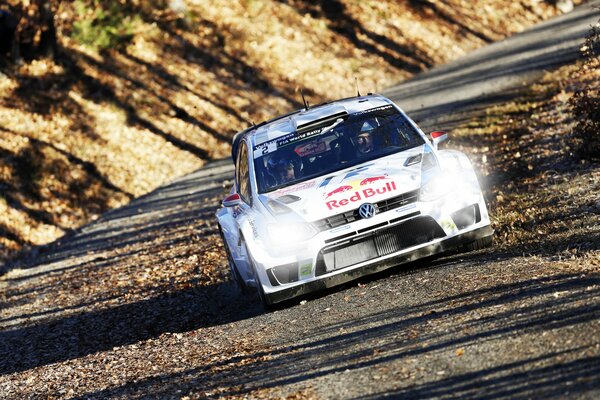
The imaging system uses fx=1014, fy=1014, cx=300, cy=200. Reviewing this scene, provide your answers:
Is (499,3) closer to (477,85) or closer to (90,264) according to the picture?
(477,85)

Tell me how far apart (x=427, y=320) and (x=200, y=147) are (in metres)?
18.7

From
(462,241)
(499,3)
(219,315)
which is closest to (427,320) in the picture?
(462,241)

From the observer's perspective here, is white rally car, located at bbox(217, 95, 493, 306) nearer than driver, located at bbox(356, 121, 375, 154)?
Yes

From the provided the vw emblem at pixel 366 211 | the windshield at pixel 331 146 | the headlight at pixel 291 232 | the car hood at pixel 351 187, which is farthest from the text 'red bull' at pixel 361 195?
the windshield at pixel 331 146

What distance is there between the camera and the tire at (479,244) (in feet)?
34.6

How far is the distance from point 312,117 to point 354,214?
2023mm

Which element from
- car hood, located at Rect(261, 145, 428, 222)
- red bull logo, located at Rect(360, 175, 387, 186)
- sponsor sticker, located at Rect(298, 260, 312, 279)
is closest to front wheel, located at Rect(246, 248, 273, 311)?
sponsor sticker, located at Rect(298, 260, 312, 279)

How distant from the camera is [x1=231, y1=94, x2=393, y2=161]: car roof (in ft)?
37.6

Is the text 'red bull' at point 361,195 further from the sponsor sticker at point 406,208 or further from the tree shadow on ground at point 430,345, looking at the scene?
the tree shadow on ground at point 430,345

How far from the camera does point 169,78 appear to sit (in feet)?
96.1

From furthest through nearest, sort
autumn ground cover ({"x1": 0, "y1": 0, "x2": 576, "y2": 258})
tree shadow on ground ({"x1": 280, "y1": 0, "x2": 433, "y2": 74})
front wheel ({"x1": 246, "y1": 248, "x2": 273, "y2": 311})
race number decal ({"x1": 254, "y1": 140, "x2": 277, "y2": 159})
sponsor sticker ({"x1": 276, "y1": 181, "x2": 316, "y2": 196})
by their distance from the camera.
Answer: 1. tree shadow on ground ({"x1": 280, "y1": 0, "x2": 433, "y2": 74})
2. autumn ground cover ({"x1": 0, "y1": 0, "x2": 576, "y2": 258})
3. race number decal ({"x1": 254, "y1": 140, "x2": 277, "y2": 159})
4. sponsor sticker ({"x1": 276, "y1": 181, "x2": 316, "y2": 196})
5. front wheel ({"x1": 246, "y1": 248, "x2": 273, "y2": 311})

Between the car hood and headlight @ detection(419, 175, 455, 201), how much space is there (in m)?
0.09

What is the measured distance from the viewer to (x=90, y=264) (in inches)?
675

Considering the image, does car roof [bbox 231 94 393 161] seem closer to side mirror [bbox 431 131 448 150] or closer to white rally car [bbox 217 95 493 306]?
white rally car [bbox 217 95 493 306]
